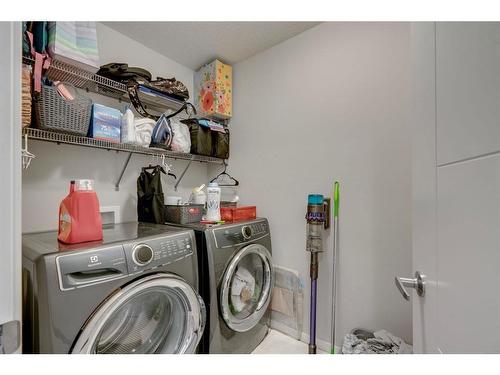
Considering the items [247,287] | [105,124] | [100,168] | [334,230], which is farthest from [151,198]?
[334,230]

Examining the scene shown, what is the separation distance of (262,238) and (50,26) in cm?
181

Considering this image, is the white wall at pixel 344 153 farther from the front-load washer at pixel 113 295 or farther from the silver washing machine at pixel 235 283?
the front-load washer at pixel 113 295

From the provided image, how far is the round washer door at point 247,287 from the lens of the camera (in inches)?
57.0

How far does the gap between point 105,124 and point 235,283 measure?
4.49 feet

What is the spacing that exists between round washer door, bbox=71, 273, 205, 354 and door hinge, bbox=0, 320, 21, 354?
45 centimetres

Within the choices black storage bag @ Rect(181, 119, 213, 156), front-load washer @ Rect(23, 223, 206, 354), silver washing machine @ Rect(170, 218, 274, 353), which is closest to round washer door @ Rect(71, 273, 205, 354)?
front-load washer @ Rect(23, 223, 206, 354)

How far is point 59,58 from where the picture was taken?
3.84 feet

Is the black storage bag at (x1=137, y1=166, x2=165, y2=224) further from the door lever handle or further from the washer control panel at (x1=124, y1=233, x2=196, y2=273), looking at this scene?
the door lever handle

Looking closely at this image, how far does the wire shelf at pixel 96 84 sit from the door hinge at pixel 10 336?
1229 millimetres

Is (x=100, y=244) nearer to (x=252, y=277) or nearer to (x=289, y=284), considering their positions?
(x=252, y=277)

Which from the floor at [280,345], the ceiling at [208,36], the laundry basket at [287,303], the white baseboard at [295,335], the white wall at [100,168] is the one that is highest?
the ceiling at [208,36]

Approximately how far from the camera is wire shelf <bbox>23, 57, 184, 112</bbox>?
1.23m

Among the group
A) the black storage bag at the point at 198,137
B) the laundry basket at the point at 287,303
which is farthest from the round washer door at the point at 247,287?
the black storage bag at the point at 198,137
